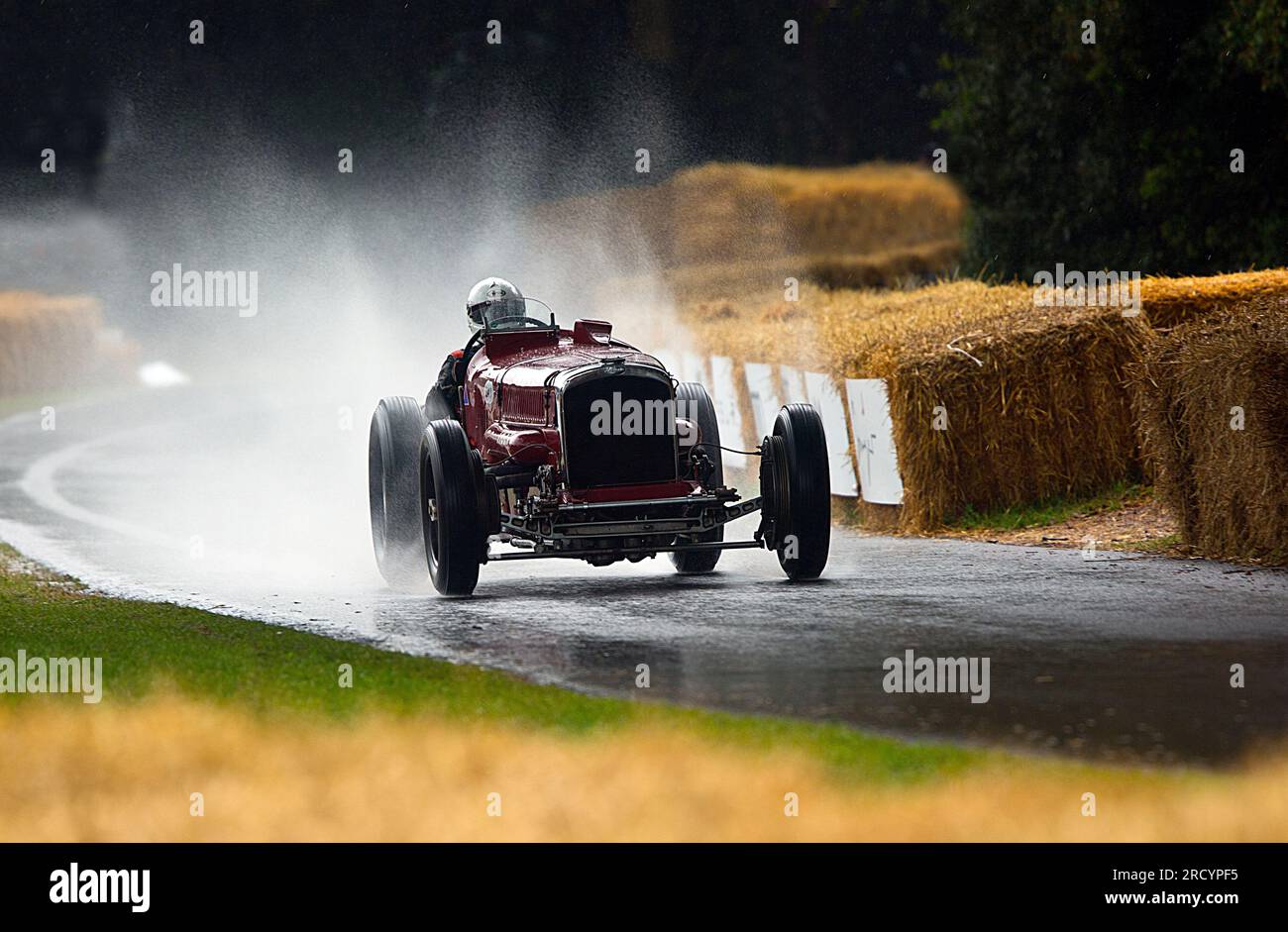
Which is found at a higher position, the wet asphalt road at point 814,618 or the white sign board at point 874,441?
the white sign board at point 874,441

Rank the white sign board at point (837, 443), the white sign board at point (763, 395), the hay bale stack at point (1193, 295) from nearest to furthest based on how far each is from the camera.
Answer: the hay bale stack at point (1193, 295), the white sign board at point (837, 443), the white sign board at point (763, 395)

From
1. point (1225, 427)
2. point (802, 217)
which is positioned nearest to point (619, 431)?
point (1225, 427)

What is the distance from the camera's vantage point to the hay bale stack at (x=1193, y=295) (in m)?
16.9

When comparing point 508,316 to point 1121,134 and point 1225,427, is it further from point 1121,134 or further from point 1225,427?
point 1121,134

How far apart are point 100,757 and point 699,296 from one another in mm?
21554

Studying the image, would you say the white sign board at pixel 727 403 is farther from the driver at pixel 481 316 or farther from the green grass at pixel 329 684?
the green grass at pixel 329 684

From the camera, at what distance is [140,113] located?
132 ft

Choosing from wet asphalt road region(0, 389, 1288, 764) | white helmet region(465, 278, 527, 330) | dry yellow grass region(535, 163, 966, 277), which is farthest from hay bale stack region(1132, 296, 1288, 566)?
dry yellow grass region(535, 163, 966, 277)

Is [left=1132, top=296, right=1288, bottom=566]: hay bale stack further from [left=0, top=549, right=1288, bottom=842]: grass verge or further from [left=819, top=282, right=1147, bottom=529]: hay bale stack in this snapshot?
[left=0, top=549, right=1288, bottom=842]: grass verge

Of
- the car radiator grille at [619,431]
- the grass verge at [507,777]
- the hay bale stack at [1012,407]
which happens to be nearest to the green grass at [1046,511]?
the hay bale stack at [1012,407]

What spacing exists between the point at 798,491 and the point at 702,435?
1322mm

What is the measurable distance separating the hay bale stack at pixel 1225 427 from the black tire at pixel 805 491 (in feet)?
9.70

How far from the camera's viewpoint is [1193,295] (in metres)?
17.0

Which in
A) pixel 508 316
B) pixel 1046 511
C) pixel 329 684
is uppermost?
pixel 508 316
